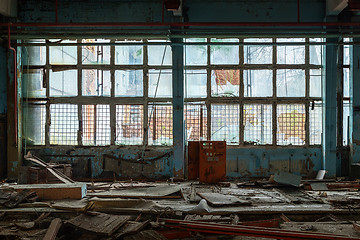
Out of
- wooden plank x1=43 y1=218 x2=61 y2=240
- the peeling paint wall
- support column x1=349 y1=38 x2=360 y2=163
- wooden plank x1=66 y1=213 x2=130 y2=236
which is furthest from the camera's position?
the peeling paint wall

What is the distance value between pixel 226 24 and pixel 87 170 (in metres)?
5.24

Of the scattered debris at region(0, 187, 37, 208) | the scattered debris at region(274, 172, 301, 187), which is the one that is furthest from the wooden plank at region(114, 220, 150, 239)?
the scattered debris at region(274, 172, 301, 187)

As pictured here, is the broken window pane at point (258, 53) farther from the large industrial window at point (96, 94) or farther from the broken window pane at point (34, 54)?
the broken window pane at point (34, 54)

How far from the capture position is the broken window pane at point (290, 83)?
328 inches

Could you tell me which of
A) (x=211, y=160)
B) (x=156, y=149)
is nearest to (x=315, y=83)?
(x=211, y=160)

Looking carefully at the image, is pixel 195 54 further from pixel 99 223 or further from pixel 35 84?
pixel 99 223

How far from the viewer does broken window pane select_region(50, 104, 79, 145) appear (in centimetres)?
842

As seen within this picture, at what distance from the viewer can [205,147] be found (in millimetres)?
7203

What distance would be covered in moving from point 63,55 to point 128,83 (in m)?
1.94

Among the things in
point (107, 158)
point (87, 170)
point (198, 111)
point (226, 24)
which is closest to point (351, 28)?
point (226, 24)

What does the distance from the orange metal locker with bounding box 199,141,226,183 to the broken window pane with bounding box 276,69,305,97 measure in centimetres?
252

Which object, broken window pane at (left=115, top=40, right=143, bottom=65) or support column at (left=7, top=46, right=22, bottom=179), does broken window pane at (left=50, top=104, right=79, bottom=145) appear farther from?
broken window pane at (left=115, top=40, right=143, bottom=65)

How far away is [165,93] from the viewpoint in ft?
27.4

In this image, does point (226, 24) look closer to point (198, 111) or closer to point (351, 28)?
point (198, 111)
